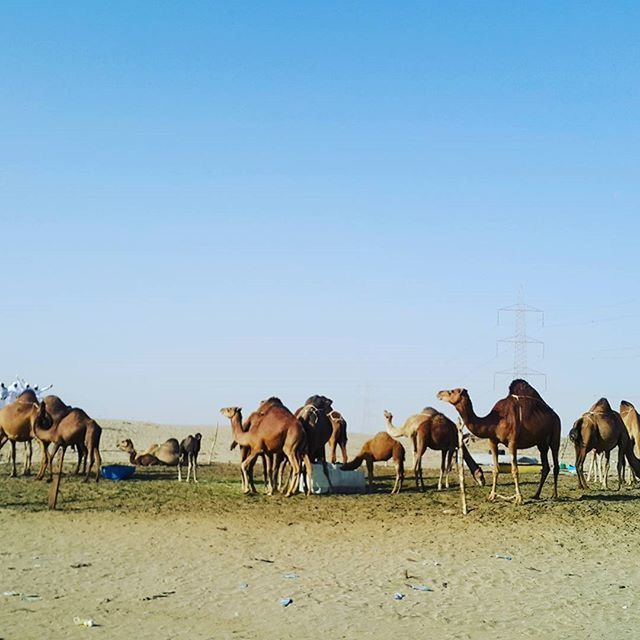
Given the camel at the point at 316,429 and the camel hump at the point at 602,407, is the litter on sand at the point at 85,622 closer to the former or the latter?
the camel at the point at 316,429

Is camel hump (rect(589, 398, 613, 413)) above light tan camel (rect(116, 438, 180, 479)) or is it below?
above

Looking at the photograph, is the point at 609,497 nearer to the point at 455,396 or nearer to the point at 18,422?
the point at 455,396

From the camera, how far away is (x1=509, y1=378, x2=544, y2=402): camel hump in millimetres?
18016

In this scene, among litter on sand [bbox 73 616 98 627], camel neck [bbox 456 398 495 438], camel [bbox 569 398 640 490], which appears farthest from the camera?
camel [bbox 569 398 640 490]

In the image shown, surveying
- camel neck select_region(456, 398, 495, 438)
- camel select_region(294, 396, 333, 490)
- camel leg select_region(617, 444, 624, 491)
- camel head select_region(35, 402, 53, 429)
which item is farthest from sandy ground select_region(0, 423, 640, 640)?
camel head select_region(35, 402, 53, 429)

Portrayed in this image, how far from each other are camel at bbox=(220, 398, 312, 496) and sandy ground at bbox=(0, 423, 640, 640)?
96 centimetres

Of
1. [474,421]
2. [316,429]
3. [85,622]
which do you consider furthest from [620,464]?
[85,622]

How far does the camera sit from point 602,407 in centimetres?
2062

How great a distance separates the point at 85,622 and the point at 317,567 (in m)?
3.76

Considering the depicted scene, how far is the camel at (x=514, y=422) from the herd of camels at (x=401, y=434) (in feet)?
0.07

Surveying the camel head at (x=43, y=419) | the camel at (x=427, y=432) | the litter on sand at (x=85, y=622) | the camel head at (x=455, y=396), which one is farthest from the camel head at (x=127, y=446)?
the litter on sand at (x=85, y=622)

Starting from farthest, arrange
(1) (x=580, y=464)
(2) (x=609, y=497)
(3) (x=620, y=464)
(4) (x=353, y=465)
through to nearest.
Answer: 1. (4) (x=353, y=465)
2. (3) (x=620, y=464)
3. (1) (x=580, y=464)
4. (2) (x=609, y=497)

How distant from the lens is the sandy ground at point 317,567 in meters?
9.41

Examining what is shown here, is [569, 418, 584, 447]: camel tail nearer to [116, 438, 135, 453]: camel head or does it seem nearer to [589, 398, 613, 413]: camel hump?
[589, 398, 613, 413]: camel hump
